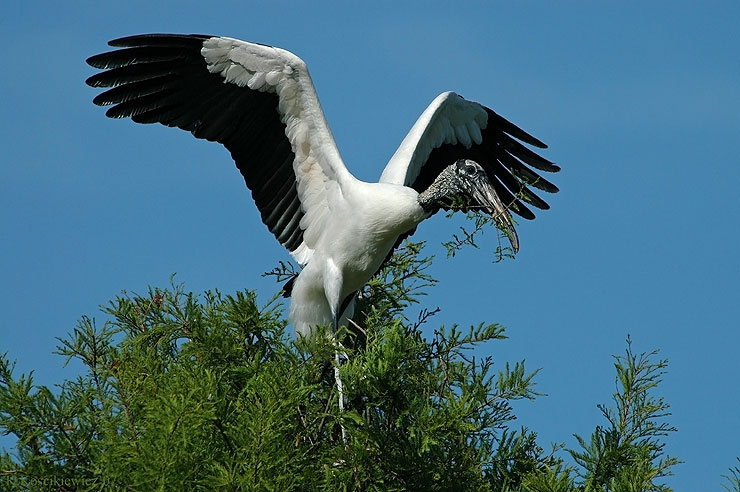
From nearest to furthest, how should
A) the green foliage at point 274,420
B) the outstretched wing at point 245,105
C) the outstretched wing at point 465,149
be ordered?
the green foliage at point 274,420, the outstretched wing at point 245,105, the outstretched wing at point 465,149

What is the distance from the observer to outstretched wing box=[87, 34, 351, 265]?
6.00 m

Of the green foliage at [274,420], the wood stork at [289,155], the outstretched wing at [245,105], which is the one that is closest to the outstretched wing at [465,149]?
the wood stork at [289,155]

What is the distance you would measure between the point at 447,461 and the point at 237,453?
1.09m

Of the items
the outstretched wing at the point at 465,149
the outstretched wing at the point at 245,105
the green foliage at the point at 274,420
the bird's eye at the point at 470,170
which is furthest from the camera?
the outstretched wing at the point at 465,149

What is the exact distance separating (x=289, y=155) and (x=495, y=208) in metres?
1.28

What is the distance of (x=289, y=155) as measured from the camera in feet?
20.6

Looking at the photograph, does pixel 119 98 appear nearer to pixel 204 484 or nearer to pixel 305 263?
pixel 305 263

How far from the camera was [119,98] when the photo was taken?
605 centimetres

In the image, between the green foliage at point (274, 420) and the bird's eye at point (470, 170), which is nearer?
the green foliage at point (274, 420)

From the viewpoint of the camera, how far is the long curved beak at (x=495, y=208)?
539cm

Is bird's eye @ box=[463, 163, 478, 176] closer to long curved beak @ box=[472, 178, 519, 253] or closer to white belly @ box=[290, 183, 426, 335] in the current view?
long curved beak @ box=[472, 178, 519, 253]

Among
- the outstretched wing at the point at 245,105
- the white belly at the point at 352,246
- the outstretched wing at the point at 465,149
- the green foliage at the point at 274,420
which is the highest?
the outstretched wing at the point at 465,149

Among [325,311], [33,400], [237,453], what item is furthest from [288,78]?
[237,453]

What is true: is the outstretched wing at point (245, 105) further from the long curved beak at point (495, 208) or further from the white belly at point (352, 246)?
the long curved beak at point (495, 208)
